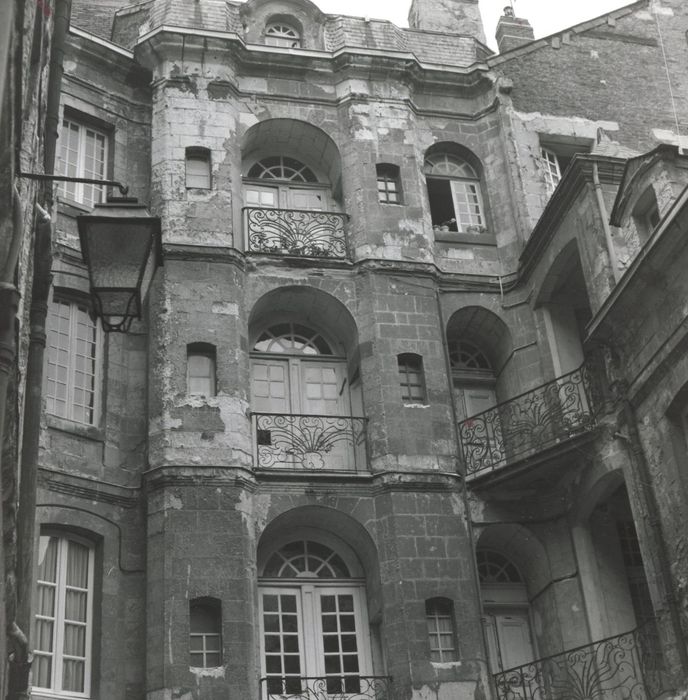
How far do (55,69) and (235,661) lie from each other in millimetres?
7435

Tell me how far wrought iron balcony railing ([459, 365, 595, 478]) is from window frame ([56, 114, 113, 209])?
22.4 ft

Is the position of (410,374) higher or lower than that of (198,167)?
lower

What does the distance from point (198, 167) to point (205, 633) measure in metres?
7.57

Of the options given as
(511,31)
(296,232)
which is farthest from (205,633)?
(511,31)

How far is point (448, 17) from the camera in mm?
22453

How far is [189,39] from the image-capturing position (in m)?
18.7

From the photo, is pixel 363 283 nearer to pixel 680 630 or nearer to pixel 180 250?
pixel 180 250

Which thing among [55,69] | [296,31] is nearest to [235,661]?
[55,69]

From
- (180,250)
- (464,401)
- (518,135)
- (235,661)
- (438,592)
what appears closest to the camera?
(235,661)

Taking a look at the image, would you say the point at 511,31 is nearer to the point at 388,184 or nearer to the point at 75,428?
the point at 388,184

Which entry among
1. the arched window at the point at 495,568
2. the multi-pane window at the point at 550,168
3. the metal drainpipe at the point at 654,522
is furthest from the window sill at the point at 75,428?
the multi-pane window at the point at 550,168

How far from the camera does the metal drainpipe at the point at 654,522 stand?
1302cm

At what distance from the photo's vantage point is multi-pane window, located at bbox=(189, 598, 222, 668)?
14.3 metres

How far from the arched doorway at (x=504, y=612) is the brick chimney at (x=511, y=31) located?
36.9 ft
